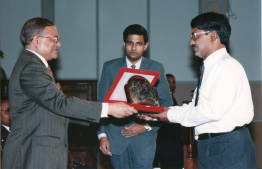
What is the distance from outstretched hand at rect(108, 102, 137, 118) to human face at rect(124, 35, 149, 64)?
0.72 m

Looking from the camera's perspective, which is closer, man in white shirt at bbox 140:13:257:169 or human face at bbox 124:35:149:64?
man in white shirt at bbox 140:13:257:169

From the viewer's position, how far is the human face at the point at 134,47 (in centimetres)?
314

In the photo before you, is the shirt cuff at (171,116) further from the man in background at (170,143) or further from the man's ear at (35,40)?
the man in background at (170,143)

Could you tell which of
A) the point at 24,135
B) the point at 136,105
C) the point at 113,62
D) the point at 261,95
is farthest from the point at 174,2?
the point at 24,135

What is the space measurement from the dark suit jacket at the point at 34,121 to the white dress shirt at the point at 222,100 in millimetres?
930

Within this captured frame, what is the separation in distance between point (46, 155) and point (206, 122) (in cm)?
108

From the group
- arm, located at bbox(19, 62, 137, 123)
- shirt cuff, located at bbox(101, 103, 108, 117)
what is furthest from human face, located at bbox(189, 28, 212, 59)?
arm, located at bbox(19, 62, 137, 123)

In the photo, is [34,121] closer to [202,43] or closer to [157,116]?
[157,116]

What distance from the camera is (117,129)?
3014 mm

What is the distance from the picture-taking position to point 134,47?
10.4 feet

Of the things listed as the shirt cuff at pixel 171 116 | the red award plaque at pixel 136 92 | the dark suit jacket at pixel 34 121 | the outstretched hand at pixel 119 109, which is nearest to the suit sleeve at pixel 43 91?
the dark suit jacket at pixel 34 121

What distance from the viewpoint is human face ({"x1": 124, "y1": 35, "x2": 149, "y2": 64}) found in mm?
3137

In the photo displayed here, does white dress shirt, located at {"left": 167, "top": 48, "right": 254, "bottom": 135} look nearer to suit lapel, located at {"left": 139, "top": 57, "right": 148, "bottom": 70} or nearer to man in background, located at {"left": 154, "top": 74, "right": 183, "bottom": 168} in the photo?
suit lapel, located at {"left": 139, "top": 57, "right": 148, "bottom": 70}

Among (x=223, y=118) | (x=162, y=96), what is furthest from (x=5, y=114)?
(x=223, y=118)
